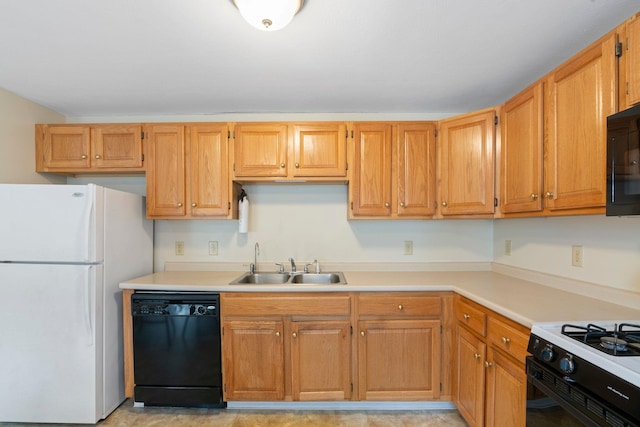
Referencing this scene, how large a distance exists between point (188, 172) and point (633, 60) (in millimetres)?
2621

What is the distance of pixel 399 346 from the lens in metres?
1.97

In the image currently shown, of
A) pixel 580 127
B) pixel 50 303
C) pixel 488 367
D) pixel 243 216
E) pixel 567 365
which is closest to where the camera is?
pixel 567 365

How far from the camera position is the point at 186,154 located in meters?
2.30

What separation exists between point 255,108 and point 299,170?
0.71 m

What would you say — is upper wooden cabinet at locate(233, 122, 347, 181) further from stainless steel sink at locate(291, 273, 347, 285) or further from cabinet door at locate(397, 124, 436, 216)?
stainless steel sink at locate(291, 273, 347, 285)

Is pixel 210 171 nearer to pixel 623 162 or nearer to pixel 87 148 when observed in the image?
pixel 87 148

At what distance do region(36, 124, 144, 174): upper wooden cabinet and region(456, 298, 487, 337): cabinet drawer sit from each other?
262 cm

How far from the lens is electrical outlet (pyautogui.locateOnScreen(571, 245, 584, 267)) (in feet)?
5.63

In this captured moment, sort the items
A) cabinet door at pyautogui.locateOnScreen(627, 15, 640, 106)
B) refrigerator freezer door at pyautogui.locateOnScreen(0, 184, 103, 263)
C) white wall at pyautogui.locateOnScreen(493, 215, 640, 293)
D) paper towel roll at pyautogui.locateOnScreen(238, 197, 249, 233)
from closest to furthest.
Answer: cabinet door at pyautogui.locateOnScreen(627, 15, 640, 106)
white wall at pyautogui.locateOnScreen(493, 215, 640, 293)
refrigerator freezer door at pyautogui.locateOnScreen(0, 184, 103, 263)
paper towel roll at pyautogui.locateOnScreen(238, 197, 249, 233)

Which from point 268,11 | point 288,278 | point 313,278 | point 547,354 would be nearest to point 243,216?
point 288,278

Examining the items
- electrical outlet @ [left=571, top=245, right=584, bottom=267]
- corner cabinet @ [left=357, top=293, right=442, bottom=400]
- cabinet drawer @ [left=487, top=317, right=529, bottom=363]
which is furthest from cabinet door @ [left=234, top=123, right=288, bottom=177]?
electrical outlet @ [left=571, top=245, right=584, bottom=267]

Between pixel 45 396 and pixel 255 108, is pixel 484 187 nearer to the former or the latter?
pixel 255 108

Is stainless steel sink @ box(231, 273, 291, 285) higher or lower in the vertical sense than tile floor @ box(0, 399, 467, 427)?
higher

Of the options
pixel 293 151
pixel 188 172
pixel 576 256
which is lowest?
pixel 576 256
